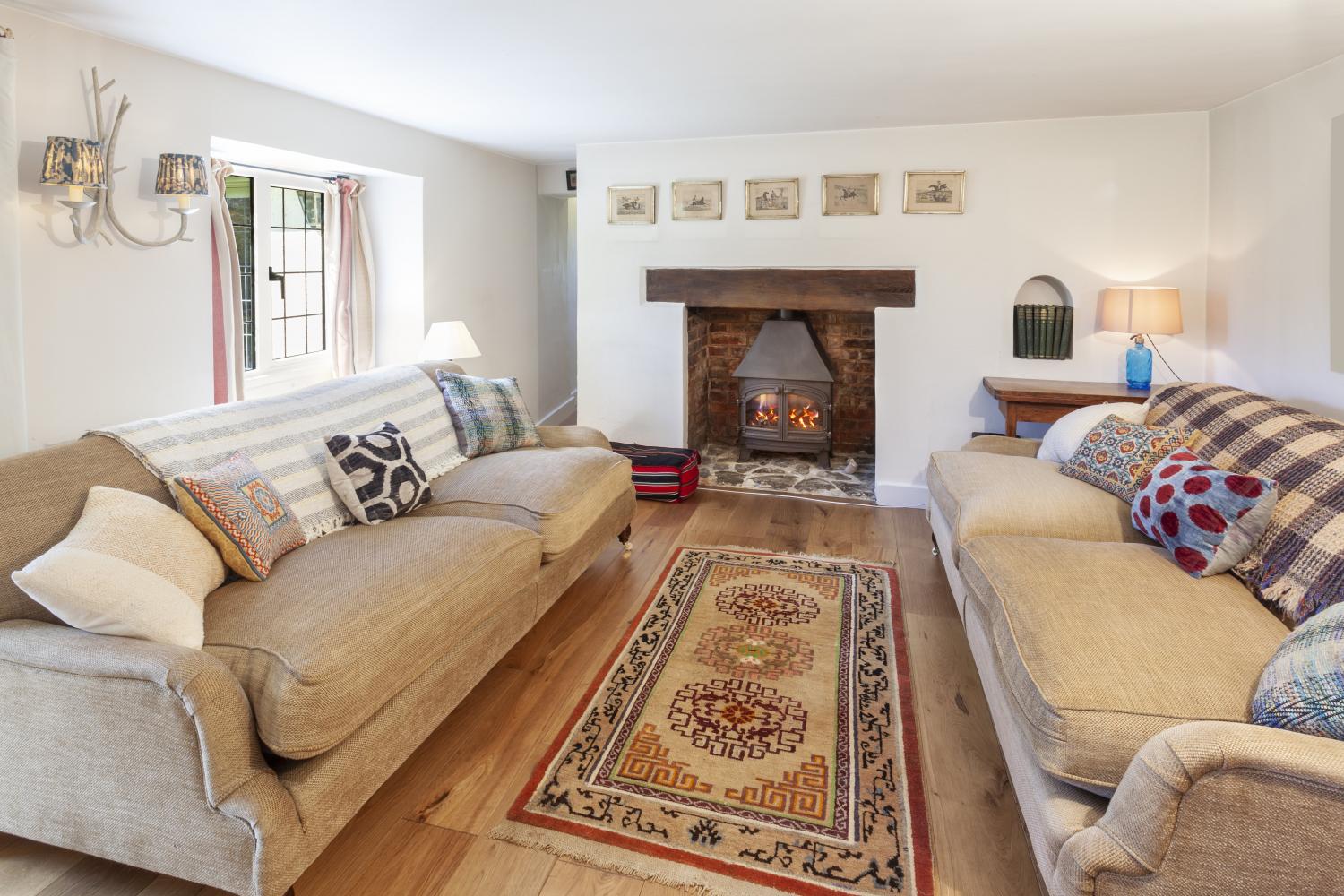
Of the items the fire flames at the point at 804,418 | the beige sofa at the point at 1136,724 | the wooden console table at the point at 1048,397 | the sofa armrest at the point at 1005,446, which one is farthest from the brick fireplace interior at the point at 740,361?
the beige sofa at the point at 1136,724

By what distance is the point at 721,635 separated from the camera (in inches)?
121

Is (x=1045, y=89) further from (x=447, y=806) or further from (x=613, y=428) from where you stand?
(x=447, y=806)

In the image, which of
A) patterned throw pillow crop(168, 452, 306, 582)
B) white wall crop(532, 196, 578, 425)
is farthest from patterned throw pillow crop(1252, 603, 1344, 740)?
white wall crop(532, 196, 578, 425)

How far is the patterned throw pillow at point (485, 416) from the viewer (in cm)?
359

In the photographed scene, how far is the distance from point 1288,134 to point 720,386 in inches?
143

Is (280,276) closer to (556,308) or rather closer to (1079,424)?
(556,308)

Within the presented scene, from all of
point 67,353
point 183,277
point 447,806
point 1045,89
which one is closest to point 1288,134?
point 1045,89

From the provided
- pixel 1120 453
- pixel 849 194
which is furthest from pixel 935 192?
pixel 1120 453

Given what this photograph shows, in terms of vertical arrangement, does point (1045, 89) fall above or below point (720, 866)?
above

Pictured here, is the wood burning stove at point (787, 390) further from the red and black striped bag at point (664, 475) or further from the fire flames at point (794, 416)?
the red and black striped bag at point (664, 475)

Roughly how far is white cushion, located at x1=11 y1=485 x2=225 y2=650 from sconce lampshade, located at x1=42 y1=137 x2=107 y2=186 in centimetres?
128

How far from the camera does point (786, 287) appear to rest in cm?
488

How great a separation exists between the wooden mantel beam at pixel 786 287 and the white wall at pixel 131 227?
5.89 feet

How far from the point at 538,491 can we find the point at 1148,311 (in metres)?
3.20
